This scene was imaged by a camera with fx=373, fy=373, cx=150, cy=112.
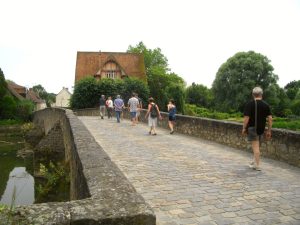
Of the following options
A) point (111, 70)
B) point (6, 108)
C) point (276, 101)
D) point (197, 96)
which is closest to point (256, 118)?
point (111, 70)

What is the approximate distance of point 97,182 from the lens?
393cm

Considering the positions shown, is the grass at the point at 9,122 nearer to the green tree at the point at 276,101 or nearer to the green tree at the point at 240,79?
the green tree at the point at 240,79

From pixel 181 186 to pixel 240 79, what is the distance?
54713 mm

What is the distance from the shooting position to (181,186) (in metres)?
6.29

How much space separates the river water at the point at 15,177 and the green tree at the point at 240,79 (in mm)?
33342

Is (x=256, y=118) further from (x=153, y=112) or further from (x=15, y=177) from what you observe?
(x=15, y=177)

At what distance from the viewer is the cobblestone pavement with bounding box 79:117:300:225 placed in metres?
4.80

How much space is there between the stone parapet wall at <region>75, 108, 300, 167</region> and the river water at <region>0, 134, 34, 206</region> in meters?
7.00

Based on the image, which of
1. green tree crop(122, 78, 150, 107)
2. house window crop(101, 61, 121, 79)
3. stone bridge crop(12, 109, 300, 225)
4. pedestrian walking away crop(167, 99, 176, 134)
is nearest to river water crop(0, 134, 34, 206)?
pedestrian walking away crop(167, 99, 176, 134)

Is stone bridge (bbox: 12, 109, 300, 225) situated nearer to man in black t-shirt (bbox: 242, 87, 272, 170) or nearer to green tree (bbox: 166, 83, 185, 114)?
man in black t-shirt (bbox: 242, 87, 272, 170)

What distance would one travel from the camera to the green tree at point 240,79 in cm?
5697

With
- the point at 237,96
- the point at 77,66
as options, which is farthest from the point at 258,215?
the point at 237,96

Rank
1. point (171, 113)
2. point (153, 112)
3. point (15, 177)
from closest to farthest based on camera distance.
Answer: point (153, 112) → point (171, 113) → point (15, 177)

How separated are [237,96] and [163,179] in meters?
51.4
